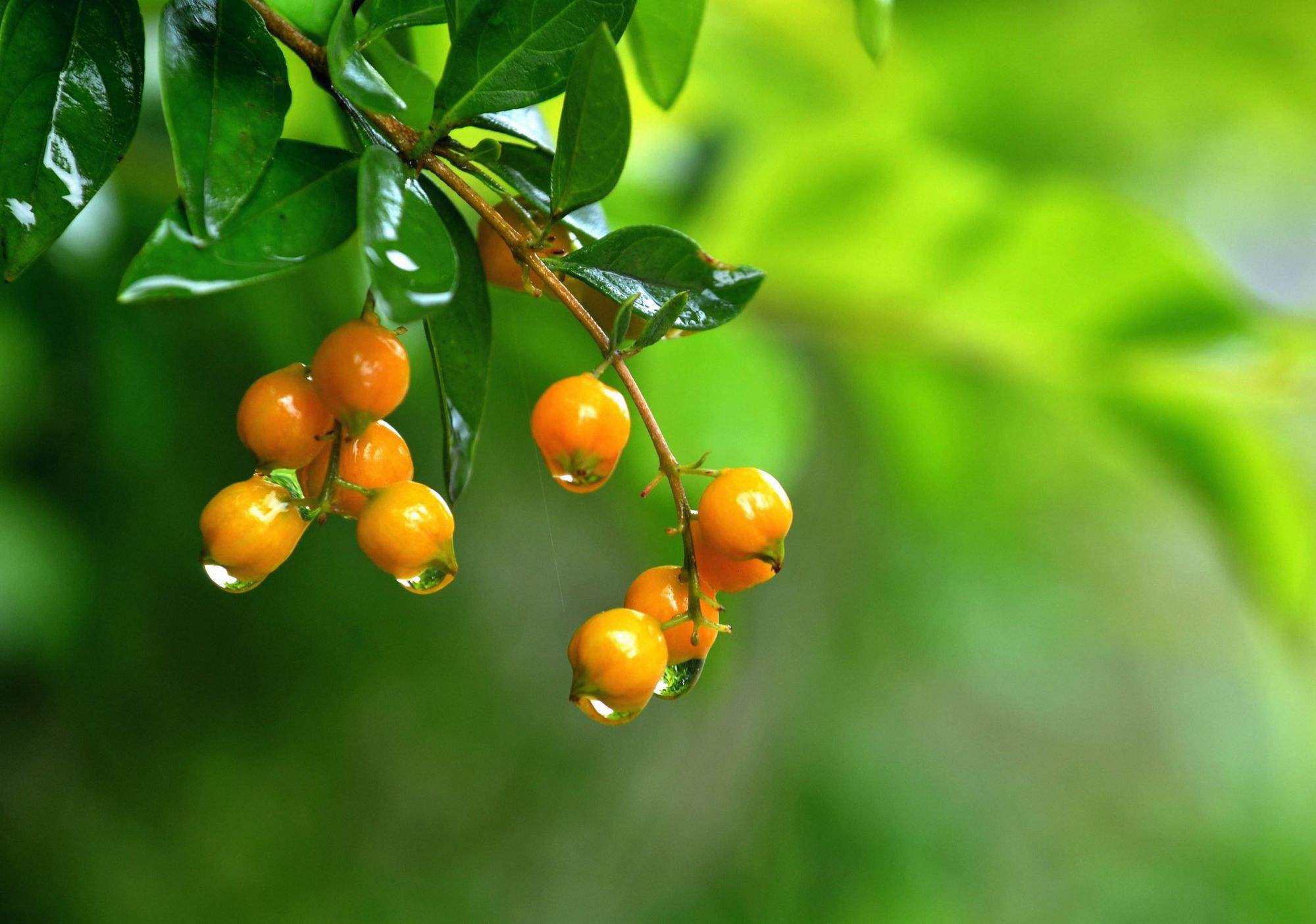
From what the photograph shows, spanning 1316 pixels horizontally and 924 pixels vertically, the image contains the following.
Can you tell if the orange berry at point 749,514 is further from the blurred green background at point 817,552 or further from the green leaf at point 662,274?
the blurred green background at point 817,552

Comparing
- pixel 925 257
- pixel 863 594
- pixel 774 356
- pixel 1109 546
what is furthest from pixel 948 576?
pixel 774 356

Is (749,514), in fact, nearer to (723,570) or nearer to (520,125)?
(723,570)

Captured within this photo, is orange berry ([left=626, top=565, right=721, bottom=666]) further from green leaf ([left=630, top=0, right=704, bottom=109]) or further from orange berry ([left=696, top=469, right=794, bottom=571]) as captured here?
green leaf ([left=630, top=0, right=704, bottom=109])

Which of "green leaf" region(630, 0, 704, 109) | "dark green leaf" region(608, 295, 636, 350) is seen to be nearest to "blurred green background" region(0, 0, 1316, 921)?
"green leaf" region(630, 0, 704, 109)

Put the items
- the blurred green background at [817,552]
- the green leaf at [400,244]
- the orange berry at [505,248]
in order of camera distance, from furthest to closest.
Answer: the blurred green background at [817,552] → the orange berry at [505,248] → the green leaf at [400,244]

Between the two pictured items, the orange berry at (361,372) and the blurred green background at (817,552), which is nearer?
the orange berry at (361,372)

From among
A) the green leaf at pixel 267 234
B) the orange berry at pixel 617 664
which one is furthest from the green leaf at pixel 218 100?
the orange berry at pixel 617 664
